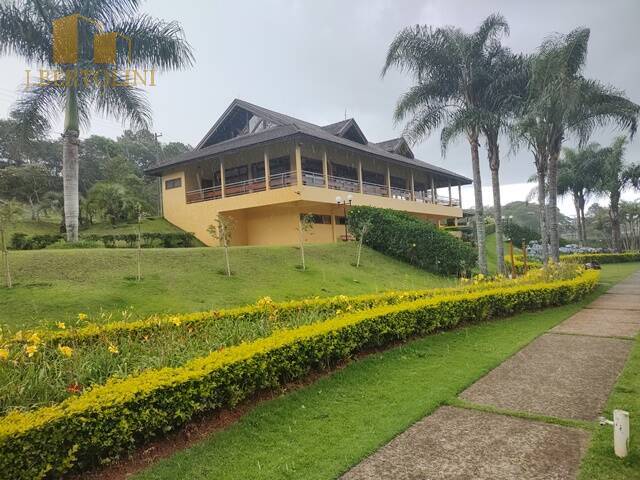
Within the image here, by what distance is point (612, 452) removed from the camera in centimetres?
312

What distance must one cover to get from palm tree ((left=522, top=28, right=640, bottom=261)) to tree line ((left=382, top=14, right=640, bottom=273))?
0.03m

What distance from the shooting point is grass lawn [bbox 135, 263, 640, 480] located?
10.4 feet

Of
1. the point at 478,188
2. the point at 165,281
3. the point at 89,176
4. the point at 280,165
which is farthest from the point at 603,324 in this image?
the point at 89,176

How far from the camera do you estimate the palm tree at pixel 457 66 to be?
15.7m

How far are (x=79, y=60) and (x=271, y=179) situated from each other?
10116 mm

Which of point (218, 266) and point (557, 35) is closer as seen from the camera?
point (218, 266)

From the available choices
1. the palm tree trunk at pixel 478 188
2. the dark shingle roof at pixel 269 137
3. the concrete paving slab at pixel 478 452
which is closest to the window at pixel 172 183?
the dark shingle roof at pixel 269 137

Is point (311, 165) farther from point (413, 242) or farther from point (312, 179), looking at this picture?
point (413, 242)

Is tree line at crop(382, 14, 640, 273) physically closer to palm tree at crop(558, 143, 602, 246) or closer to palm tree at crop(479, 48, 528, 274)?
palm tree at crop(479, 48, 528, 274)

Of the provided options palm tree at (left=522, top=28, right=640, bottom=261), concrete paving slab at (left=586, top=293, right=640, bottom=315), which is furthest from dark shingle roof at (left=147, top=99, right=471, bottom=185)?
concrete paving slab at (left=586, top=293, right=640, bottom=315)

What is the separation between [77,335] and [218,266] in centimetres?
762

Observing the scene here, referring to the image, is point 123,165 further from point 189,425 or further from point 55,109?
point 189,425

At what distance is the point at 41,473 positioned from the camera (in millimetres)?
→ 2723

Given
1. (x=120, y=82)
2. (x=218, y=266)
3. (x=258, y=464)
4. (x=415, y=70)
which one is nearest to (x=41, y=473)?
(x=258, y=464)
